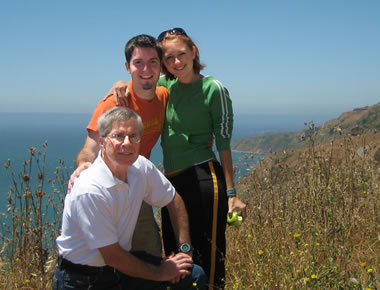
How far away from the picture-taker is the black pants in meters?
2.79

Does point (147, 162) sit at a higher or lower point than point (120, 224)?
higher

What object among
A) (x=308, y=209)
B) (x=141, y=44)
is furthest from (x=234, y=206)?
(x=308, y=209)

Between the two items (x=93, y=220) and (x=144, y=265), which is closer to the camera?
(x=93, y=220)

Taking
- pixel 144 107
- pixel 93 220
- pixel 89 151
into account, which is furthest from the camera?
pixel 144 107

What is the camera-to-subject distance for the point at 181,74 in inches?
115

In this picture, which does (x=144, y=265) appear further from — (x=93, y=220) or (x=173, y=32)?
(x=173, y=32)

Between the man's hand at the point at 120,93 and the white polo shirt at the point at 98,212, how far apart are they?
57 centimetres

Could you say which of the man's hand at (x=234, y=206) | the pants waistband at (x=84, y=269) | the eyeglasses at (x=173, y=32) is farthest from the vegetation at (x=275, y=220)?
the eyeglasses at (x=173, y=32)

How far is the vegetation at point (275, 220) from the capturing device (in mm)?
3186

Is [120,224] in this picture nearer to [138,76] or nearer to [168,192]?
[168,192]

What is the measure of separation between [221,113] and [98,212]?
122 centimetres

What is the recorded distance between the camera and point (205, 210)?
2.79 meters

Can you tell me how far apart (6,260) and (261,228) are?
2.58 m

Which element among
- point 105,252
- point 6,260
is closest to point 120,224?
point 105,252
